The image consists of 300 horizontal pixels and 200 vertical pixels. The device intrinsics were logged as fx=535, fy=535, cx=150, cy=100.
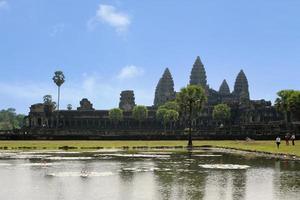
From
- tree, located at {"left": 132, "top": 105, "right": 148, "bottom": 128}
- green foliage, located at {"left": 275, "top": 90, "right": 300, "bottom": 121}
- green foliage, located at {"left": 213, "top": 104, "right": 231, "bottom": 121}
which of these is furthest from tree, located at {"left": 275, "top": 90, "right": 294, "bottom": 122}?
tree, located at {"left": 132, "top": 105, "right": 148, "bottom": 128}

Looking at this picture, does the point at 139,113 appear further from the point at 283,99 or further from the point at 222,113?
the point at 283,99

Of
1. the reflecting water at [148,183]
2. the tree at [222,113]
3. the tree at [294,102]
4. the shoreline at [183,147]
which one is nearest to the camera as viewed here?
the reflecting water at [148,183]

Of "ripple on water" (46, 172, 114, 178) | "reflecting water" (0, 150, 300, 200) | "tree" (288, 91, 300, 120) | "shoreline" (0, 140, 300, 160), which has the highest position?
"tree" (288, 91, 300, 120)

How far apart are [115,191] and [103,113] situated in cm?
17503

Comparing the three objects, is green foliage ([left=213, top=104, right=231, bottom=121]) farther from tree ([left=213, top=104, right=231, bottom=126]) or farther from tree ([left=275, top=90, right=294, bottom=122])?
tree ([left=275, top=90, right=294, bottom=122])

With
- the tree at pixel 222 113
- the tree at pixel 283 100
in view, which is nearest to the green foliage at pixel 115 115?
the tree at pixel 222 113

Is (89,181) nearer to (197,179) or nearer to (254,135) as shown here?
(197,179)

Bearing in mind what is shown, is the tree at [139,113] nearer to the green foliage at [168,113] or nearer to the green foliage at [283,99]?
the green foliage at [168,113]

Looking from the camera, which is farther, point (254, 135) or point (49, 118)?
point (49, 118)

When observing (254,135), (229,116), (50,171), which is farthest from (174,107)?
(50,171)

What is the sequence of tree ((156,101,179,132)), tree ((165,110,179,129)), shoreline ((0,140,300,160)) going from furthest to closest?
tree ((156,101,179,132)) < tree ((165,110,179,129)) < shoreline ((0,140,300,160))

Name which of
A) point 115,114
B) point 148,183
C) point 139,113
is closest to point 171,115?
point 139,113

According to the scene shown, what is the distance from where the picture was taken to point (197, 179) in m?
26.0

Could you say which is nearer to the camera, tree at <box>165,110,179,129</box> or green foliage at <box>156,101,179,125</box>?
tree at <box>165,110,179,129</box>
